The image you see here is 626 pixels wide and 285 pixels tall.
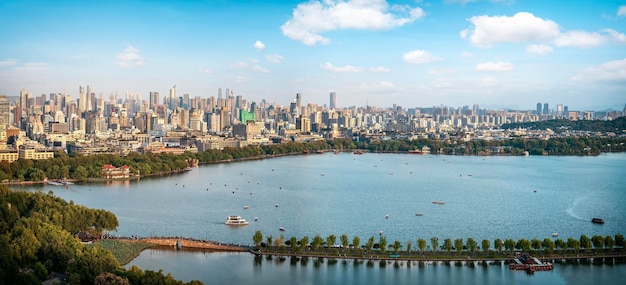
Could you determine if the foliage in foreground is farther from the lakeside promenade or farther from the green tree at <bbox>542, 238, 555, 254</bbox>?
the green tree at <bbox>542, 238, 555, 254</bbox>

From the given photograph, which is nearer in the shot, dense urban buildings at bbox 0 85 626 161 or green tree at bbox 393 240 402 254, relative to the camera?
green tree at bbox 393 240 402 254

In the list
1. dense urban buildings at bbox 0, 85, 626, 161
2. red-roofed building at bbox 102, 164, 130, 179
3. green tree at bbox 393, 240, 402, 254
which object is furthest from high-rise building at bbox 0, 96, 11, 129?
green tree at bbox 393, 240, 402, 254

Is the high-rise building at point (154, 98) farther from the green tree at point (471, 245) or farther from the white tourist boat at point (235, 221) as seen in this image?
the green tree at point (471, 245)

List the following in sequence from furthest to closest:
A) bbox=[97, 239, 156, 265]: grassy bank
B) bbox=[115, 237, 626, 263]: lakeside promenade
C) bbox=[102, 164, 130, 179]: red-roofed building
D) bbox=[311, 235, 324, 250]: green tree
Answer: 1. bbox=[102, 164, 130, 179]: red-roofed building
2. bbox=[311, 235, 324, 250]: green tree
3. bbox=[115, 237, 626, 263]: lakeside promenade
4. bbox=[97, 239, 156, 265]: grassy bank

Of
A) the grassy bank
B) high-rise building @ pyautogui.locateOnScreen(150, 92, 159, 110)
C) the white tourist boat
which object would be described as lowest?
the grassy bank

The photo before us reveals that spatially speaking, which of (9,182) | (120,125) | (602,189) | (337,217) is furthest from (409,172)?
(120,125)

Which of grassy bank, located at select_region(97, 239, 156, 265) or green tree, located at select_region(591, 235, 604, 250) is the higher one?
green tree, located at select_region(591, 235, 604, 250)

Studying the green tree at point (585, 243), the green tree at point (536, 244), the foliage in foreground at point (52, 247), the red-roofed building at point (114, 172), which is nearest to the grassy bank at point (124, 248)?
the foliage in foreground at point (52, 247)

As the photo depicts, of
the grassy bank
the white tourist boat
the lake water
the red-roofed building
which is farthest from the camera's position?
the red-roofed building
